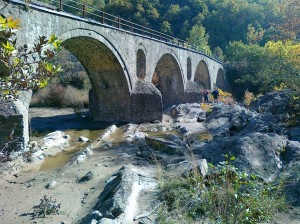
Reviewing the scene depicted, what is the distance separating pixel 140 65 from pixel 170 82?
885cm

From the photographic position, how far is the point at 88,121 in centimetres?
1898

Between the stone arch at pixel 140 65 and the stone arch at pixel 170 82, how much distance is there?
7.33 meters

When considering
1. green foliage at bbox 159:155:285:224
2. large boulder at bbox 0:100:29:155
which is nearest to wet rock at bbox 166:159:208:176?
green foliage at bbox 159:155:285:224

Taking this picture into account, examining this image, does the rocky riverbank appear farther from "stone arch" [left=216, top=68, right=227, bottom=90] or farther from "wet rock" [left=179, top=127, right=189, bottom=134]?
"stone arch" [left=216, top=68, right=227, bottom=90]

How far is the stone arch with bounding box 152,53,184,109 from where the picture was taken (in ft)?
90.0

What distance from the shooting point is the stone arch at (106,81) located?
1590cm

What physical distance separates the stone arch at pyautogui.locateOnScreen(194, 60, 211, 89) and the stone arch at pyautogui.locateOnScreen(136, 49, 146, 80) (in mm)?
18144

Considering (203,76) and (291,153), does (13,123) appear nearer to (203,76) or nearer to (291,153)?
(291,153)

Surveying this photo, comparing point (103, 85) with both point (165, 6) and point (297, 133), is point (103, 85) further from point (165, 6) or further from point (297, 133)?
point (165, 6)

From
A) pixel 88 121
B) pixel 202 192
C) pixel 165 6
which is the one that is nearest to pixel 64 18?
pixel 88 121

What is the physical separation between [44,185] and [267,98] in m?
16.6

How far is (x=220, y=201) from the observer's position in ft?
13.1

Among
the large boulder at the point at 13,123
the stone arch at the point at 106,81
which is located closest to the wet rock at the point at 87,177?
the large boulder at the point at 13,123

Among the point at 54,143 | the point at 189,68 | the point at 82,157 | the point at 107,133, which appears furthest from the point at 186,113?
the point at 82,157
